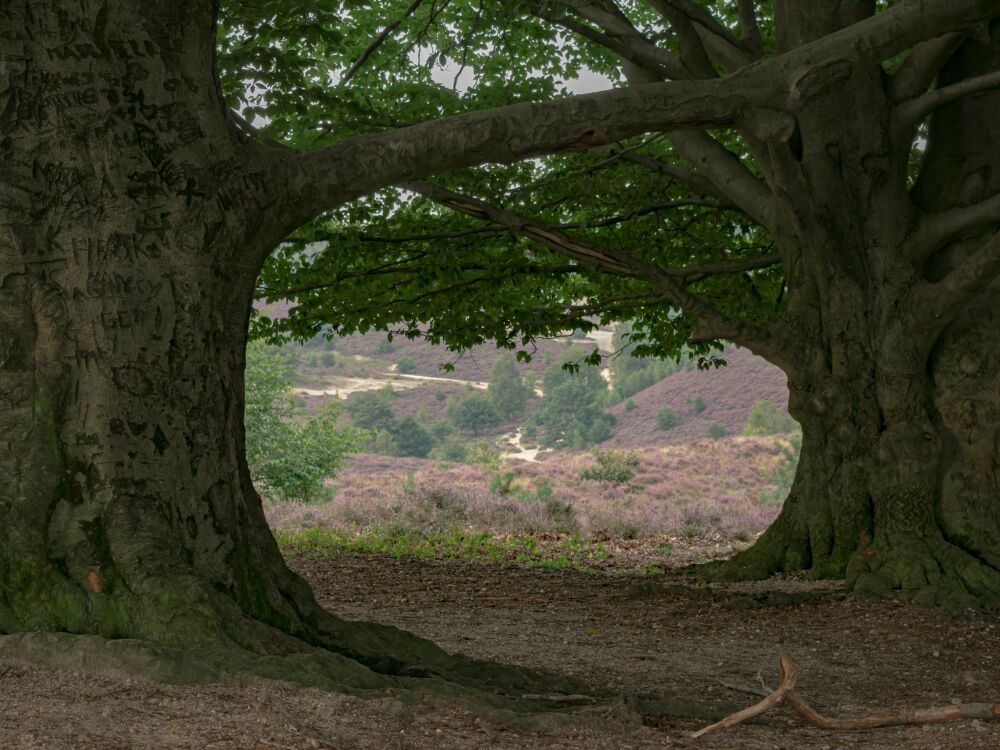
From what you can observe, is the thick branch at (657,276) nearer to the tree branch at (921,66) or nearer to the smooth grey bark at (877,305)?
the smooth grey bark at (877,305)

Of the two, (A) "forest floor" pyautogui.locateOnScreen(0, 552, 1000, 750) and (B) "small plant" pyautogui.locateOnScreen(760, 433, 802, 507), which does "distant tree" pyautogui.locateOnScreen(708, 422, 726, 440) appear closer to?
(B) "small plant" pyautogui.locateOnScreen(760, 433, 802, 507)

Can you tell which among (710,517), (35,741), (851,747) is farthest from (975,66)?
(710,517)

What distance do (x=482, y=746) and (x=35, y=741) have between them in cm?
144

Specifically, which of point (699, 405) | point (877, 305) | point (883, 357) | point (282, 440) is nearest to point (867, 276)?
point (877, 305)

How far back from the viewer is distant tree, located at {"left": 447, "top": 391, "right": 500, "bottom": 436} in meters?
76.1

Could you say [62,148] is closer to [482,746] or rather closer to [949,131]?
[482,746]

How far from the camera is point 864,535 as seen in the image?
8797 mm

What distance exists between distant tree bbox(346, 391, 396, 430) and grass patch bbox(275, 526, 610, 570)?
53208 mm

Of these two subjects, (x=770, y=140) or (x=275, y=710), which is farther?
(x=770, y=140)

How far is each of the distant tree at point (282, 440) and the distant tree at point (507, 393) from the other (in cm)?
4665

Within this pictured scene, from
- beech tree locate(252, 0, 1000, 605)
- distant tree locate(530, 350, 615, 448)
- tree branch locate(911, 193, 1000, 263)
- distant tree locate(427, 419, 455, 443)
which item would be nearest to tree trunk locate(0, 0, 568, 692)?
beech tree locate(252, 0, 1000, 605)

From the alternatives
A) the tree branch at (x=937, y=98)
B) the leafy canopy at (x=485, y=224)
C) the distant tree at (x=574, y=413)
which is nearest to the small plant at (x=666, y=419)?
the distant tree at (x=574, y=413)

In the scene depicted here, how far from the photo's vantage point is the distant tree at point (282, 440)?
2931cm

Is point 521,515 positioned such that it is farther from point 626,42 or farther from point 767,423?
point 767,423
